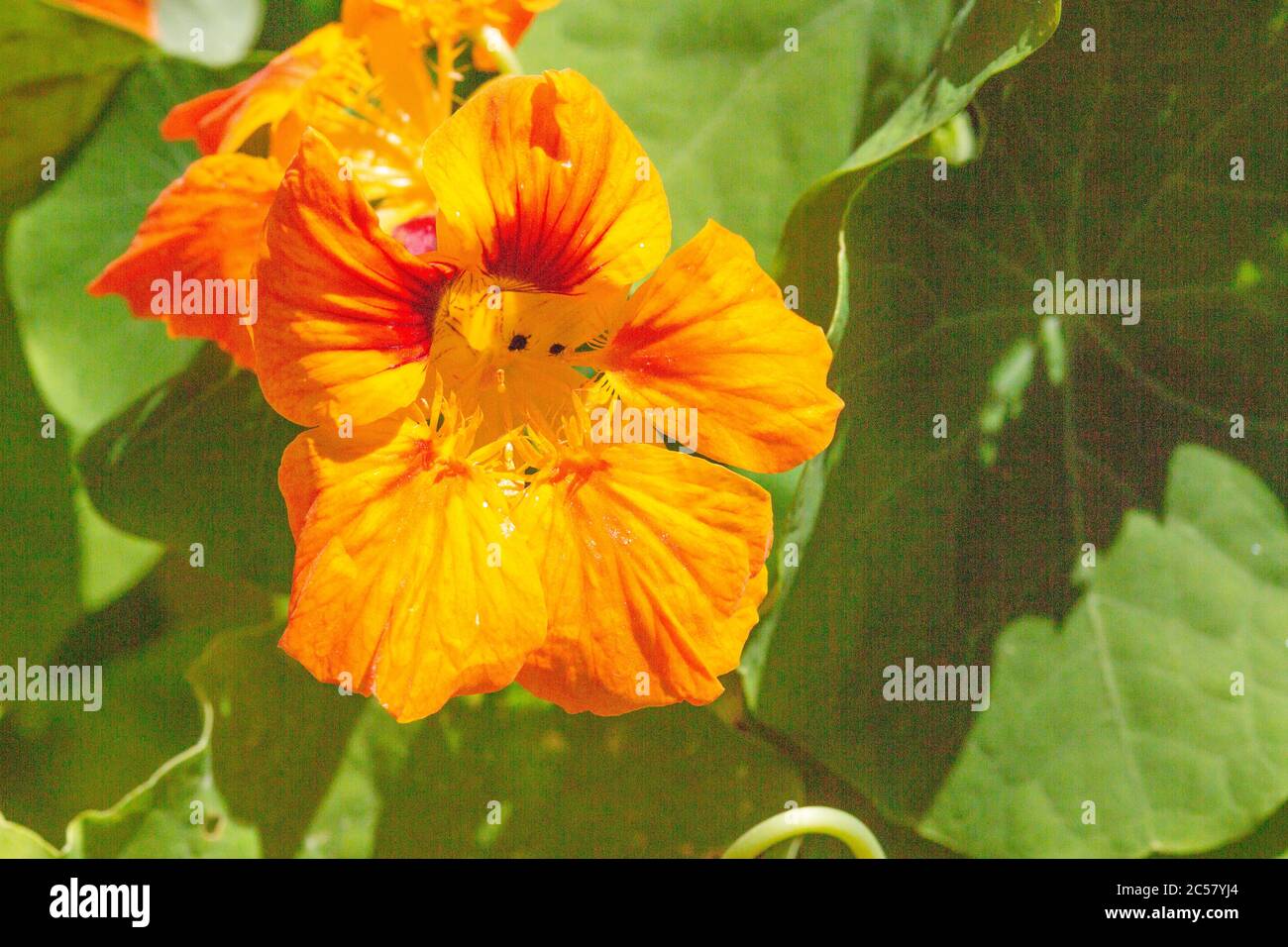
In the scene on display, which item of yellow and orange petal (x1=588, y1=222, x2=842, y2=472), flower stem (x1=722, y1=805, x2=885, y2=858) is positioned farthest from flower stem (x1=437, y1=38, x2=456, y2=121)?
flower stem (x1=722, y1=805, x2=885, y2=858)

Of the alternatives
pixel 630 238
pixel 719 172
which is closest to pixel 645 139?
pixel 719 172

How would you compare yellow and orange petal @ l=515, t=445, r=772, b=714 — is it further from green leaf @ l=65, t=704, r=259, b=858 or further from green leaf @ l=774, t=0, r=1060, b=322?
green leaf @ l=65, t=704, r=259, b=858

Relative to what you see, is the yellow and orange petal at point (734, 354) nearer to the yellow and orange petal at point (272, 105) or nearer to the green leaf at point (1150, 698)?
the yellow and orange petal at point (272, 105)

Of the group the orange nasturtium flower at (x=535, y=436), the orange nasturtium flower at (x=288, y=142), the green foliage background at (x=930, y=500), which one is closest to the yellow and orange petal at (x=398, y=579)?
the orange nasturtium flower at (x=535, y=436)

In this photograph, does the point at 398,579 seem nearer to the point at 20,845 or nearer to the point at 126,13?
the point at 20,845

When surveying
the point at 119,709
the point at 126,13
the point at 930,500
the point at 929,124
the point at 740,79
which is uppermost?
the point at 126,13

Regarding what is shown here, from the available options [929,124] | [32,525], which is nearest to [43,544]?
[32,525]
